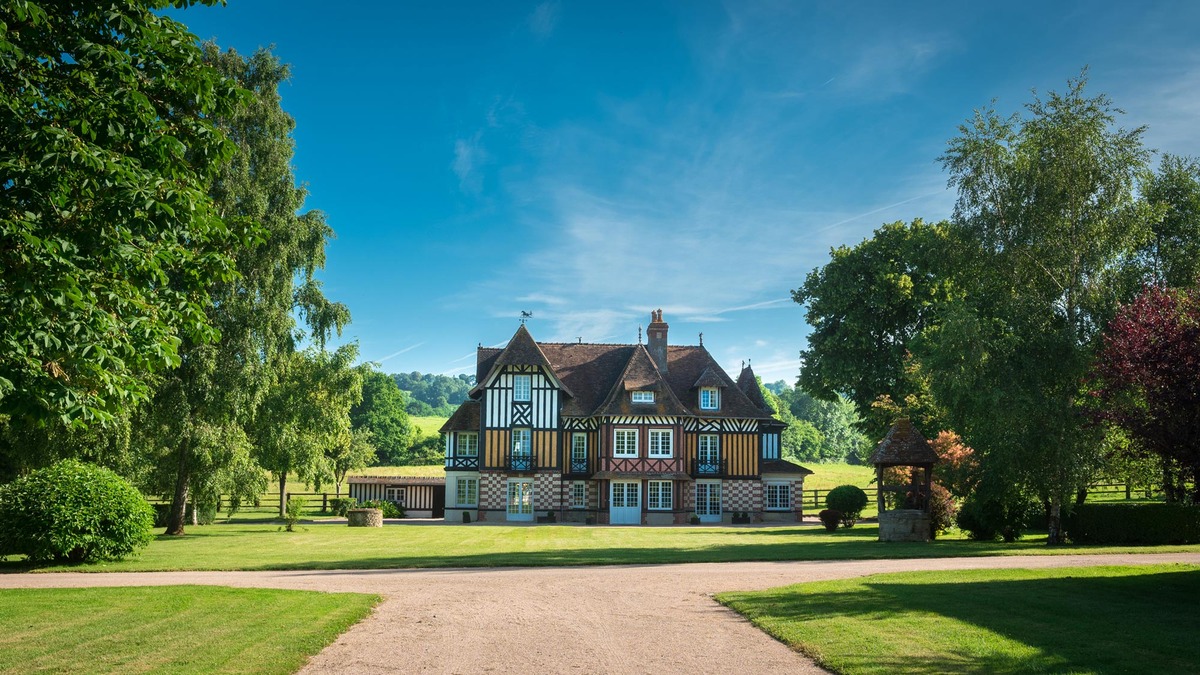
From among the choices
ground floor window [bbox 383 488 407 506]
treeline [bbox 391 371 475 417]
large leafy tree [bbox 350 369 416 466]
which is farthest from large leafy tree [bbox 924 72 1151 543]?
treeline [bbox 391 371 475 417]

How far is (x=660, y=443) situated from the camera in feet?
132

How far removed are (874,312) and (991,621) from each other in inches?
1288

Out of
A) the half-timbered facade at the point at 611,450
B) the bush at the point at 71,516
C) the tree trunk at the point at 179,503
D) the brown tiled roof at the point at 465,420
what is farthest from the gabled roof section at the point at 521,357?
the bush at the point at 71,516

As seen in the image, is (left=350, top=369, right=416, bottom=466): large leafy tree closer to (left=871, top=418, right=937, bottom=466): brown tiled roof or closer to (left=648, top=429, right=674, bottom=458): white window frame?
(left=648, top=429, right=674, bottom=458): white window frame

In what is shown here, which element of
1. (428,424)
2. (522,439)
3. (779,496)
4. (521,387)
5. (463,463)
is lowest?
(779,496)

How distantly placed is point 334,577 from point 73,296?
8.91m

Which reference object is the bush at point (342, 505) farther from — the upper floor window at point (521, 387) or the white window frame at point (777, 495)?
the white window frame at point (777, 495)

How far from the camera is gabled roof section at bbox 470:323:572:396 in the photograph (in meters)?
40.4

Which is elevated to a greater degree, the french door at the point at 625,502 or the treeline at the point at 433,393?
the treeline at the point at 433,393

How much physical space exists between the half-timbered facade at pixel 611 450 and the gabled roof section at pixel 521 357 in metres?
0.05

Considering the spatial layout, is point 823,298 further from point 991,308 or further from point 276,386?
point 276,386

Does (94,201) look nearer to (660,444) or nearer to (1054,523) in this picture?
(1054,523)

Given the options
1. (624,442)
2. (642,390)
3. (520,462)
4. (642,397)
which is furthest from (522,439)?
(642,390)

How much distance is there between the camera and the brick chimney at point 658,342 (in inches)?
1729
